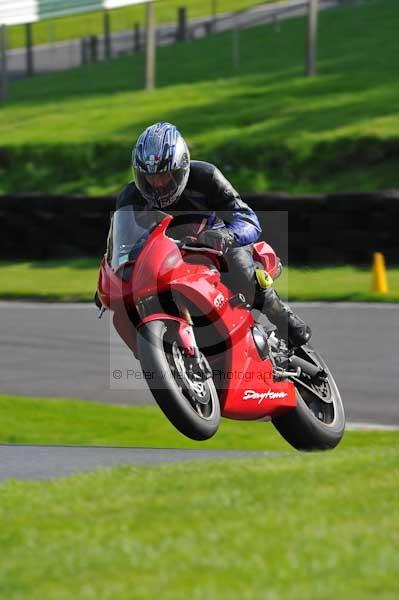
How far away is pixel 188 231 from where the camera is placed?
638cm

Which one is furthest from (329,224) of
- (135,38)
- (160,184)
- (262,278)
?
(135,38)

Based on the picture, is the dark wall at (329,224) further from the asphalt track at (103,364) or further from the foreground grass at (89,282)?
the asphalt track at (103,364)

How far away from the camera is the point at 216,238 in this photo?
6.19 m

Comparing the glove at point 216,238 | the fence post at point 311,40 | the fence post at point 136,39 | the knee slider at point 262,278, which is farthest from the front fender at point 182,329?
the fence post at point 136,39

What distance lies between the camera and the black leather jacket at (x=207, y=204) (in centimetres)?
632

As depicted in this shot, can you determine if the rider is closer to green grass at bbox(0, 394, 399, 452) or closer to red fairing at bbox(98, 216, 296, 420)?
red fairing at bbox(98, 216, 296, 420)

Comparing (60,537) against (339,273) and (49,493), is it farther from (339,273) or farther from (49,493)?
(339,273)

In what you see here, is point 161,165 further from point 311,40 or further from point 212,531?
point 311,40

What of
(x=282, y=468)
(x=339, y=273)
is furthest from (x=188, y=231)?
(x=339, y=273)

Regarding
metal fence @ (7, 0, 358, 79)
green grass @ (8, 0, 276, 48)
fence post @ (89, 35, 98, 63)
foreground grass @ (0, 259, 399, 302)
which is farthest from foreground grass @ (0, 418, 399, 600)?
green grass @ (8, 0, 276, 48)

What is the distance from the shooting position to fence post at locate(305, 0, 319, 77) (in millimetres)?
24609

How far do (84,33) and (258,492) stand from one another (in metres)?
42.5

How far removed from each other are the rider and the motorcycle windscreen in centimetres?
5

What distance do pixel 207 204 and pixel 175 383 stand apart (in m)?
1.03
